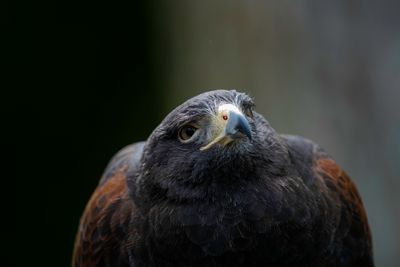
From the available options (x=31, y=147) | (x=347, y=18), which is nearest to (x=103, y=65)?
(x=31, y=147)

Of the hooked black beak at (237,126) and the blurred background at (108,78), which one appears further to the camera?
the blurred background at (108,78)

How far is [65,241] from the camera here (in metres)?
9.73

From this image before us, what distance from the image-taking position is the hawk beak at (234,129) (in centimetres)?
391

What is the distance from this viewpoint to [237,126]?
3.91 meters

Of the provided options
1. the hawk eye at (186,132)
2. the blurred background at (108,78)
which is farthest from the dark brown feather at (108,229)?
the blurred background at (108,78)

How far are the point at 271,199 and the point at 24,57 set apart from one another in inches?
255

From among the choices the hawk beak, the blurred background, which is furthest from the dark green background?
the hawk beak

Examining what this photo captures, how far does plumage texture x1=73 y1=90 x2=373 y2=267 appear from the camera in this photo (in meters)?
4.03

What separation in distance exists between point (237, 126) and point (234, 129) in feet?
0.07

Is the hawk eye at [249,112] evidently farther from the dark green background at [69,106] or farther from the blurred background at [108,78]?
the dark green background at [69,106]

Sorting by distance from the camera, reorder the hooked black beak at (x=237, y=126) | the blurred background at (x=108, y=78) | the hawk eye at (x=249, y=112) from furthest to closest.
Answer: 1. the blurred background at (x=108, y=78)
2. the hawk eye at (x=249, y=112)
3. the hooked black beak at (x=237, y=126)

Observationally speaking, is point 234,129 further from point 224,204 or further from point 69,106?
point 69,106

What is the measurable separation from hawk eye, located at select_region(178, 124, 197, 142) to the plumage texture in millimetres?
23

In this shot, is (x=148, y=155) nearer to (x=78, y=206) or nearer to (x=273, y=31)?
(x=273, y=31)
